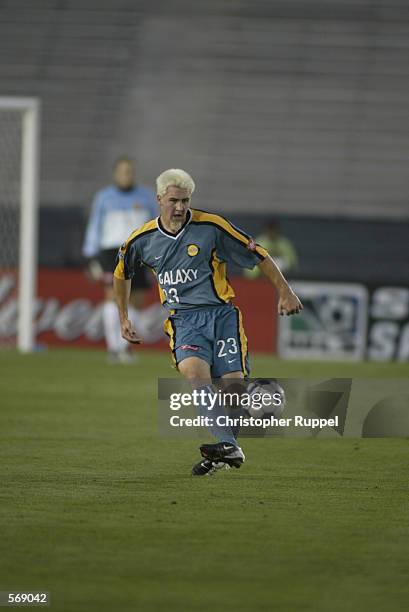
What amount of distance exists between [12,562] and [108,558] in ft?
1.12

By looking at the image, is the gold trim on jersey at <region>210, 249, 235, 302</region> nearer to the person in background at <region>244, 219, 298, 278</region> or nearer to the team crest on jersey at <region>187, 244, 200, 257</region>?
the team crest on jersey at <region>187, 244, 200, 257</region>

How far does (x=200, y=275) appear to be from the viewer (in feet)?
23.7

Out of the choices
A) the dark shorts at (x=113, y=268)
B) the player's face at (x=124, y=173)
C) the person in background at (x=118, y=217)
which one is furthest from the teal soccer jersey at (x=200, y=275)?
the dark shorts at (x=113, y=268)

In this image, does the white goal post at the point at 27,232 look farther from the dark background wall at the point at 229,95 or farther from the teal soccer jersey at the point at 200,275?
the teal soccer jersey at the point at 200,275

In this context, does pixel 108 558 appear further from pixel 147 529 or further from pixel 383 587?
pixel 383 587

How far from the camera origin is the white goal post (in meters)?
16.0

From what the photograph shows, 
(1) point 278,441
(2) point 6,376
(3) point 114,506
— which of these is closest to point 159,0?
(2) point 6,376

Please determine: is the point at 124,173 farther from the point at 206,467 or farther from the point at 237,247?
the point at 206,467

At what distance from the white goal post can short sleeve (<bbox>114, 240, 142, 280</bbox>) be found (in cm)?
865

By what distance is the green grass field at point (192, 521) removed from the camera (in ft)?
15.0

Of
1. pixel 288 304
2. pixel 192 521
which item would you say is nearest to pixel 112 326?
pixel 288 304

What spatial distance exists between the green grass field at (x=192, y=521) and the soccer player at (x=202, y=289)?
483 mm

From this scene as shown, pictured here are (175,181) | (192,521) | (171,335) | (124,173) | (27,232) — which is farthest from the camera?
(27,232)

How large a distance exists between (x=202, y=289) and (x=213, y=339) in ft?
0.84
